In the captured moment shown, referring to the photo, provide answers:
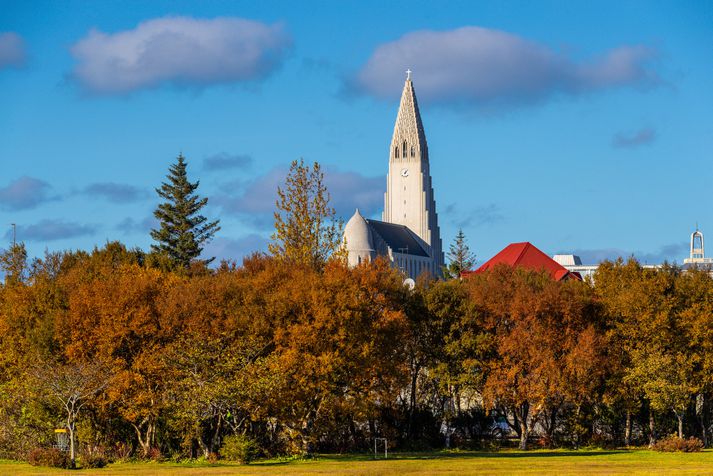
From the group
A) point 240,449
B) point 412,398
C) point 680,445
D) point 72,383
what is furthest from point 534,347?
point 72,383

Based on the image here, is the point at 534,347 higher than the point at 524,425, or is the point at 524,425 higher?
the point at 534,347

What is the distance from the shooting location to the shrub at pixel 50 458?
56.0 meters

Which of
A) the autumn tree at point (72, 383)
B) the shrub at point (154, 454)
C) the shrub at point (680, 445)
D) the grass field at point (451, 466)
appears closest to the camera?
the grass field at point (451, 466)

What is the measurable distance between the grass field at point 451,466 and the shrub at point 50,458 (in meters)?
0.58

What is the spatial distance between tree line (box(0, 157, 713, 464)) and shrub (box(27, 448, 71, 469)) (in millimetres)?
1761

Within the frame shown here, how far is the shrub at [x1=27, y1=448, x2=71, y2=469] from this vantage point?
55969mm

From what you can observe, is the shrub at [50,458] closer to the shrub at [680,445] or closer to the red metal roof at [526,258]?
the shrub at [680,445]

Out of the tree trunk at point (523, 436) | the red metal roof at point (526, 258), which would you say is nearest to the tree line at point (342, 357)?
the tree trunk at point (523, 436)

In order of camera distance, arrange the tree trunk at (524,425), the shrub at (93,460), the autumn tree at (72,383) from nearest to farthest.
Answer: the shrub at (93,460) → the autumn tree at (72,383) → the tree trunk at (524,425)

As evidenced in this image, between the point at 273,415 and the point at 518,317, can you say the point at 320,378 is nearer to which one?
the point at 273,415

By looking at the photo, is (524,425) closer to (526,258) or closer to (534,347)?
(534,347)

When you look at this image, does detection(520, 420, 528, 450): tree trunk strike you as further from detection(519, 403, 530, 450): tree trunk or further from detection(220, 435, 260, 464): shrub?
detection(220, 435, 260, 464): shrub

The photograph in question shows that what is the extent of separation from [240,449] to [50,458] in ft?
28.3

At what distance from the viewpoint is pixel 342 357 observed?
64.9m
